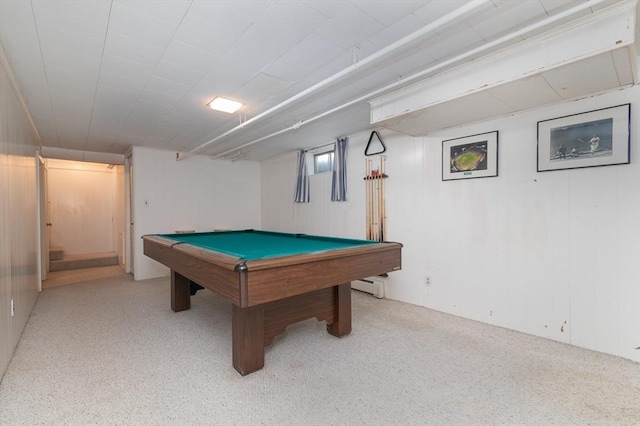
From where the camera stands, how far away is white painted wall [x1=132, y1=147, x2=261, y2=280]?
5051mm

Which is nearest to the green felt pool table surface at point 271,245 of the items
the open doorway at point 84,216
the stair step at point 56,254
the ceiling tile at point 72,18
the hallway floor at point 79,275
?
the ceiling tile at point 72,18

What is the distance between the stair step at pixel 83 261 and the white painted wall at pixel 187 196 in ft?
7.56

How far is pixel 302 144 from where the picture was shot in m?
4.96

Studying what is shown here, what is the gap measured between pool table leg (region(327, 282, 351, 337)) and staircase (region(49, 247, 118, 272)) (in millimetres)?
6297

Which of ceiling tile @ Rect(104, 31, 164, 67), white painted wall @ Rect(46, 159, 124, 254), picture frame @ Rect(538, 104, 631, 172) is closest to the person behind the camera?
ceiling tile @ Rect(104, 31, 164, 67)

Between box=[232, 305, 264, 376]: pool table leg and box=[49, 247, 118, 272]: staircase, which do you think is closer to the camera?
box=[232, 305, 264, 376]: pool table leg

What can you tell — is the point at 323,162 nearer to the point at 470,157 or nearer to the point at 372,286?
the point at 372,286

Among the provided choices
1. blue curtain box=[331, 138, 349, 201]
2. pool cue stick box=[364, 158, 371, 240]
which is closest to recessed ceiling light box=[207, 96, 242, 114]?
blue curtain box=[331, 138, 349, 201]

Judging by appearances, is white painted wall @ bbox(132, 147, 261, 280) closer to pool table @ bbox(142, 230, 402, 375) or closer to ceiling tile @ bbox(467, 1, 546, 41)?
pool table @ bbox(142, 230, 402, 375)

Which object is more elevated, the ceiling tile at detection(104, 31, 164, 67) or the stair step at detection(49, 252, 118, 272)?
the ceiling tile at detection(104, 31, 164, 67)

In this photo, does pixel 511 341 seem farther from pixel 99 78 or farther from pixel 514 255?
pixel 99 78

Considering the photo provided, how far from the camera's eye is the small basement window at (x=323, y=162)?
511cm

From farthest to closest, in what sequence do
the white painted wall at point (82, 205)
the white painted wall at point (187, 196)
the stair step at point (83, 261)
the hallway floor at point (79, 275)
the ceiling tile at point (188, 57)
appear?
the white painted wall at point (82, 205) → the stair step at point (83, 261) → the white painted wall at point (187, 196) → the hallway floor at point (79, 275) → the ceiling tile at point (188, 57)

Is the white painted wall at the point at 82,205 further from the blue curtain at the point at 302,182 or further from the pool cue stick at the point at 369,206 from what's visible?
the pool cue stick at the point at 369,206
